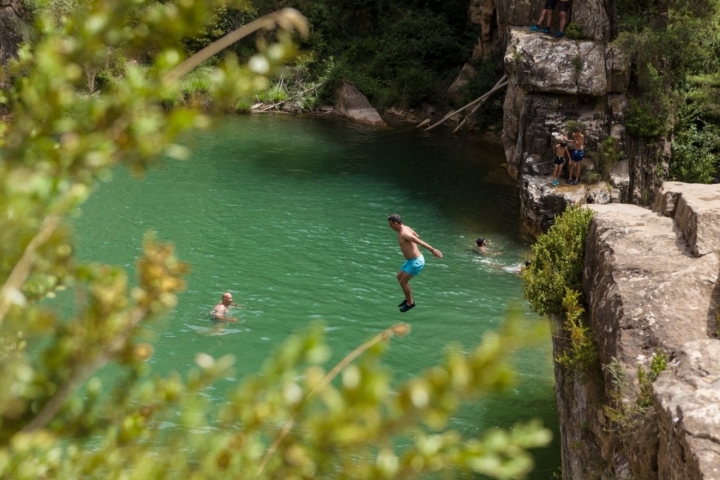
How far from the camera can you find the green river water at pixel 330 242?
15078 mm

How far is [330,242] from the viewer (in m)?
20.8

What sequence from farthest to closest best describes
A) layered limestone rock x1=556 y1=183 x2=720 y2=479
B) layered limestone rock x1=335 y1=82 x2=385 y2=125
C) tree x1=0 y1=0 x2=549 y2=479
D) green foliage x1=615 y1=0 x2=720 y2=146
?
layered limestone rock x1=335 y1=82 x2=385 y2=125 < green foliage x1=615 y1=0 x2=720 y2=146 < layered limestone rock x1=556 y1=183 x2=720 y2=479 < tree x1=0 y1=0 x2=549 y2=479

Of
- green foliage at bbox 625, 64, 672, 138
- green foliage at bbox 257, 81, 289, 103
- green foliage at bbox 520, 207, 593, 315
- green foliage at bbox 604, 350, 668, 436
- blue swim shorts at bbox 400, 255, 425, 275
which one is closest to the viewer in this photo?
green foliage at bbox 604, 350, 668, 436

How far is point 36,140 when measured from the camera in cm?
221

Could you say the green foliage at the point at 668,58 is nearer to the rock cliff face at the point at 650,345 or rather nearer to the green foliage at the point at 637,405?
the rock cliff face at the point at 650,345

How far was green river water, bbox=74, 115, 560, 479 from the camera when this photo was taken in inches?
594

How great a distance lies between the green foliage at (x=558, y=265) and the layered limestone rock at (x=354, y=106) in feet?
76.2

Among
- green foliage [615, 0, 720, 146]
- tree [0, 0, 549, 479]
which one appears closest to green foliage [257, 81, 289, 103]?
green foliage [615, 0, 720, 146]

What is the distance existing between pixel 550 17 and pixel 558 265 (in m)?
13.8

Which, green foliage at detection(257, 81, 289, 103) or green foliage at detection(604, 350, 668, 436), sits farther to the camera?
green foliage at detection(257, 81, 289, 103)

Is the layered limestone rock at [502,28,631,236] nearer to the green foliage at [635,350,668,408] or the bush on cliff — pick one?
the bush on cliff

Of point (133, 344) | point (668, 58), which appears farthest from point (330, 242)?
point (133, 344)

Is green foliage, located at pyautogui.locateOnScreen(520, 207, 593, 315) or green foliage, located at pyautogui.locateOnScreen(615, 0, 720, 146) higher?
green foliage, located at pyautogui.locateOnScreen(615, 0, 720, 146)

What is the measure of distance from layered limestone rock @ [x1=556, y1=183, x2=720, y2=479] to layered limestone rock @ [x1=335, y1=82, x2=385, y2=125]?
2386 centimetres
